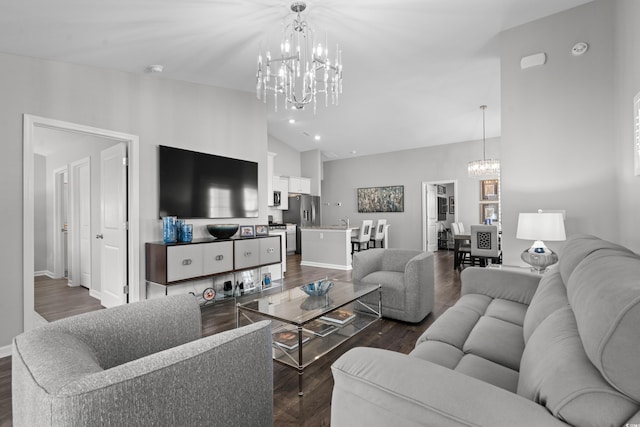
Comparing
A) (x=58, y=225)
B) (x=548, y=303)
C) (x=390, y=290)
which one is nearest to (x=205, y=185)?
(x=390, y=290)

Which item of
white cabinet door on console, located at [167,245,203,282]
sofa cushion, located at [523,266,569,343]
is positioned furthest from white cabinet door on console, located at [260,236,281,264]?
sofa cushion, located at [523,266,569,343]

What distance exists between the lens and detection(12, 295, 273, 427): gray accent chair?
0.83m

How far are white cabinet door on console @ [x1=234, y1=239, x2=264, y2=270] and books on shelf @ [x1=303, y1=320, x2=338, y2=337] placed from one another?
1.81 metres

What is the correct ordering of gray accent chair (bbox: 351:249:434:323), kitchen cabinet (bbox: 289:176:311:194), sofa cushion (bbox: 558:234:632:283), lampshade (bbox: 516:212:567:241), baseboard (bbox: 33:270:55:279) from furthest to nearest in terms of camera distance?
kitchen cabinet (bbox: 289:176:311:194) → baseboard (bbox: 33:270:55:279) → gray accent chair (bbox: 351:249:434:323) → lampshade (bbox: 516:212:567:241) → sofa cushion (bbox: 558:234:632:283)

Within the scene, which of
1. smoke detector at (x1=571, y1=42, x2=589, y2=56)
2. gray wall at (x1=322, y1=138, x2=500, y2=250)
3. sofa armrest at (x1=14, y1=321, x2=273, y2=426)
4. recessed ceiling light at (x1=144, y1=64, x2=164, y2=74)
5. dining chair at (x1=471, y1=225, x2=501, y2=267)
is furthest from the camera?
gray wall at (x1=322, y1=138, x2=500, y2=250)

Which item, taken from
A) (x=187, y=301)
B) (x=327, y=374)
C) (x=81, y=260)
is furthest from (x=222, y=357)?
(x=81, y=260)

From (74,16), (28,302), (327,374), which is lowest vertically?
(327,374)

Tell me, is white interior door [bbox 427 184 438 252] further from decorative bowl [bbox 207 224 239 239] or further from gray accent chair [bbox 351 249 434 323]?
decorative bowl [bbox 207 224 239 239]

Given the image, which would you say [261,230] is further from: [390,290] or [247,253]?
[390,290]

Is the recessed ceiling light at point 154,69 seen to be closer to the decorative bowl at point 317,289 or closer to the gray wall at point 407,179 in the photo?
the decorative bowl at point 317,289

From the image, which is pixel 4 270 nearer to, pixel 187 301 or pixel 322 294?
pixel 187 301

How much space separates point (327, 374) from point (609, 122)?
10.5 ft

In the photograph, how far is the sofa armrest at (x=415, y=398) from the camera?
0.75 metres

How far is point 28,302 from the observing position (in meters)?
2.68
